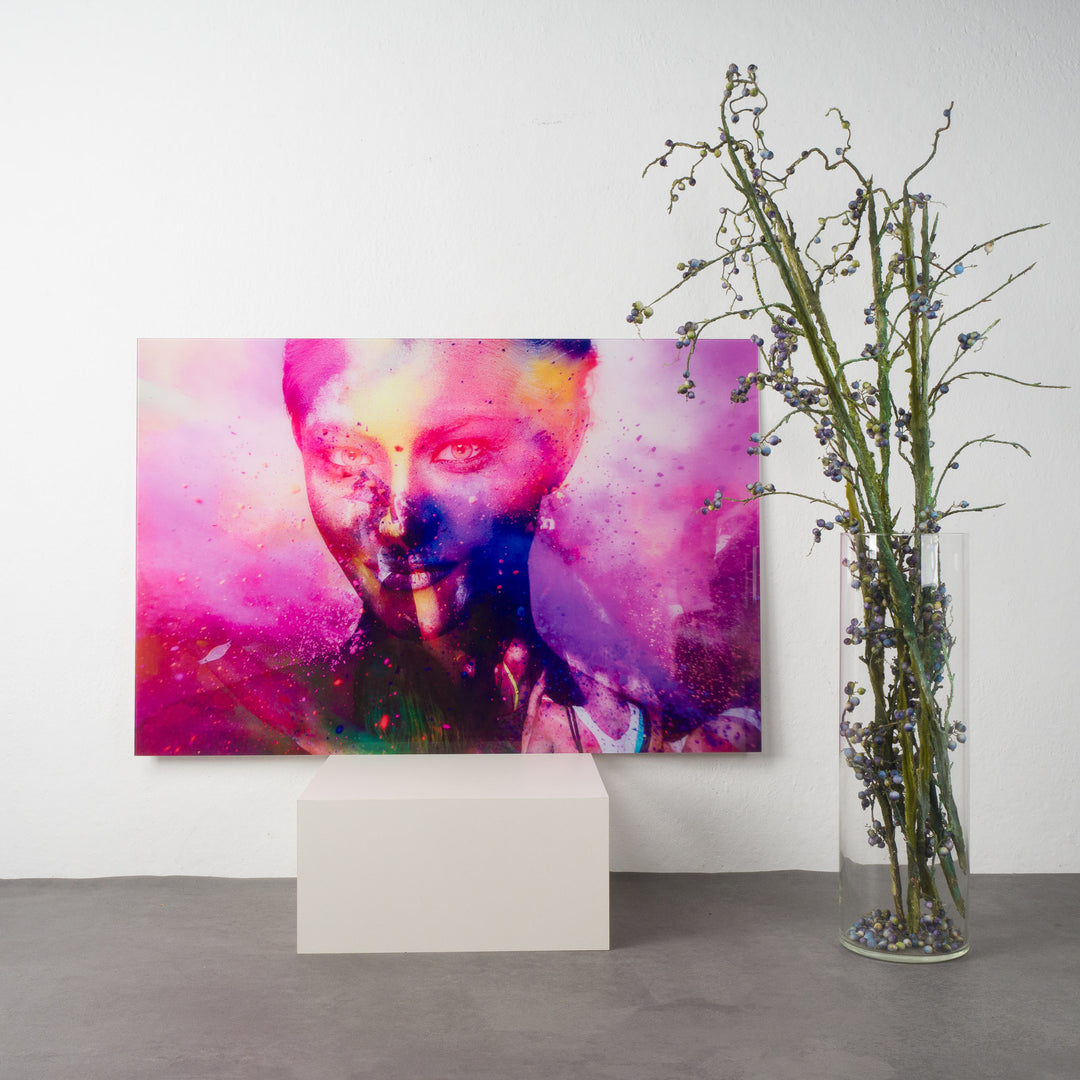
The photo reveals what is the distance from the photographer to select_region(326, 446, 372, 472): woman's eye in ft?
9.71

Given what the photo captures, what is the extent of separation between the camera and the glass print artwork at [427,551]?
296 cm

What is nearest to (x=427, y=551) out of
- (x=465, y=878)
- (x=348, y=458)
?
(x=348, y=458)

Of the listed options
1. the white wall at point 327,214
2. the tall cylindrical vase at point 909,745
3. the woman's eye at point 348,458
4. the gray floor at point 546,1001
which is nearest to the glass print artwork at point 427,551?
the woman's eye at point 348,458

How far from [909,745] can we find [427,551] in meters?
1.38

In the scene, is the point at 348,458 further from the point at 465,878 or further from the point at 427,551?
the point at 465,878

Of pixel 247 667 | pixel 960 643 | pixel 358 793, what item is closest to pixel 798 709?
pixel 960 643

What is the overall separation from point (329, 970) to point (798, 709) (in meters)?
1.48

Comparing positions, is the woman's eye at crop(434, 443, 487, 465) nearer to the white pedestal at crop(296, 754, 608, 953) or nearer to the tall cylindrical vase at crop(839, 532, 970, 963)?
the white pedestal at crop(296, 754, 608, 953)

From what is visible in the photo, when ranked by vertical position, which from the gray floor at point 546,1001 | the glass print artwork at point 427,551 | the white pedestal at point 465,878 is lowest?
the gray floor at point 546,1001

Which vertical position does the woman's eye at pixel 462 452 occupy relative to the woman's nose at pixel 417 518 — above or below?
above

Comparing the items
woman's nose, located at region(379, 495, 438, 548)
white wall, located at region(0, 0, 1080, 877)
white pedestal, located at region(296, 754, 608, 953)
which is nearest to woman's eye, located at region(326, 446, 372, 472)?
woman's nose, located at region(379, 495, 438, 548)

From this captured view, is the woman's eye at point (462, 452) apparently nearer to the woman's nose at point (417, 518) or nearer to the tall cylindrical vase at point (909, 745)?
the woman's nose at point (417, 518)

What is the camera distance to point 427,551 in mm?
2967

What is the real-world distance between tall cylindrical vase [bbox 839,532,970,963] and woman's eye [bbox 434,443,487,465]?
110 centimetres
